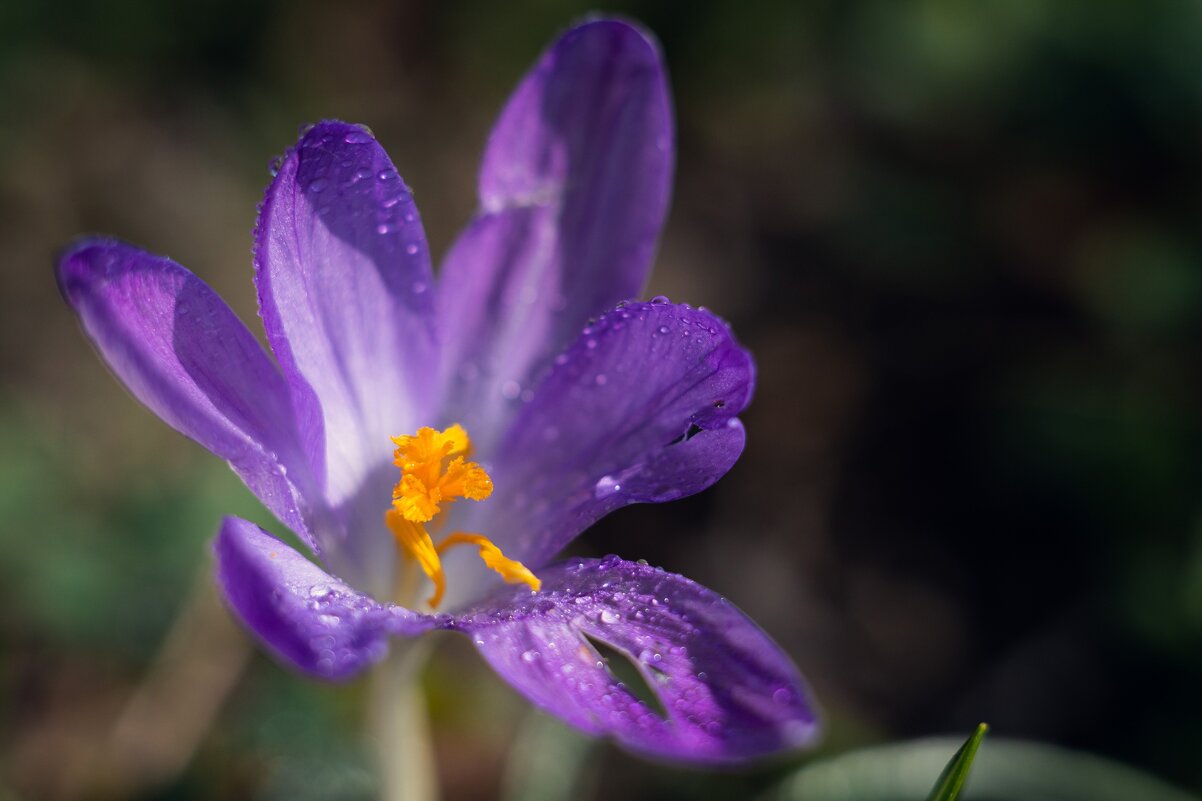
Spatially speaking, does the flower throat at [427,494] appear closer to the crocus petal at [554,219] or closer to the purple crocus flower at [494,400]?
the purple crocus flower at [494,400]

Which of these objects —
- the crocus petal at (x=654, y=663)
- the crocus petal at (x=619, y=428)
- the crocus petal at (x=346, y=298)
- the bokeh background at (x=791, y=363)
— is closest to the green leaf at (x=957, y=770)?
the crocus petal at (x=654, y=663)

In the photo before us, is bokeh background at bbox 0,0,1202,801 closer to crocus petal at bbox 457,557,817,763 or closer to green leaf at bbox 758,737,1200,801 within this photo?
green leaf at bbox 758,737,1200,801

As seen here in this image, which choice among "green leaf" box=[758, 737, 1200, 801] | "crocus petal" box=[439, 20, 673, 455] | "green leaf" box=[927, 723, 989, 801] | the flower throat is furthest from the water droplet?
"green leaf" box=[758, 737, 1200, 801]

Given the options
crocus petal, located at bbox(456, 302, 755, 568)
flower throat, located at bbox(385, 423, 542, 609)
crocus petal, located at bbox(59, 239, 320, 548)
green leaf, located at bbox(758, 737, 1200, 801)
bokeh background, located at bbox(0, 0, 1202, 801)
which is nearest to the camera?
crocus petal, located at bbox(59, 239, 320, 548)

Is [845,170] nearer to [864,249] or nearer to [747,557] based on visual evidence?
[864,249]

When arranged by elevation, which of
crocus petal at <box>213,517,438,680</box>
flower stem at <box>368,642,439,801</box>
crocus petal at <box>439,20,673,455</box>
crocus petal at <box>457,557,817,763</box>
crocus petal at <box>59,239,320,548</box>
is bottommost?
flower stem at <box>368,642,439,801</box>

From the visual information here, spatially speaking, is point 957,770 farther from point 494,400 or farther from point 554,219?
point 554,219

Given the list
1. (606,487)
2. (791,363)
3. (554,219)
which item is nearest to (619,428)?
(606,487)
